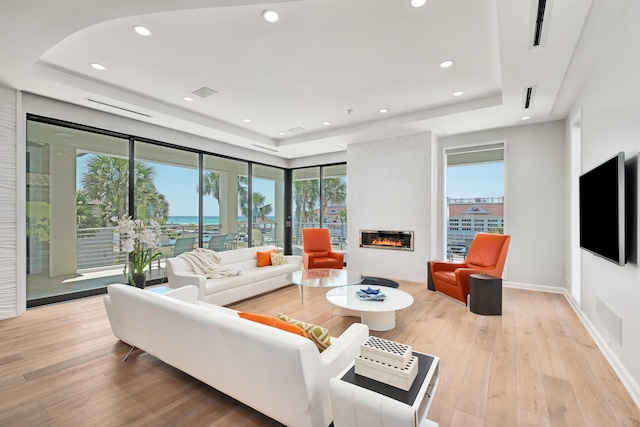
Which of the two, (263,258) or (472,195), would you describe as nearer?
(263,258)

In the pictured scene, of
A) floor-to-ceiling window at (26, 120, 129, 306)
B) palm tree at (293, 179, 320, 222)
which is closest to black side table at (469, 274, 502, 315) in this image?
palm tree at (293, 179, 320, 222)

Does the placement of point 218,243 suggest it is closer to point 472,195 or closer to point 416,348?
point 416,348

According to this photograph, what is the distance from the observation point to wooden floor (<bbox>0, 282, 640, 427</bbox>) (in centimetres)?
184

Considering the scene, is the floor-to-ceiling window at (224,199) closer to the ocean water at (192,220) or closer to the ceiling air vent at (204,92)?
the ocean water at (192,220)

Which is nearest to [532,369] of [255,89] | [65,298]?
[255,89]

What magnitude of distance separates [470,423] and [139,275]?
12.1 ft

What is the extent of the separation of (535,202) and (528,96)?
1973 mm

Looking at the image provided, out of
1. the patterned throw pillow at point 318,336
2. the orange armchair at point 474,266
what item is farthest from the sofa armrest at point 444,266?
the patterned throw pillow at point 318,336

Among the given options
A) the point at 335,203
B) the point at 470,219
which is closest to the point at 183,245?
the point at 335,203

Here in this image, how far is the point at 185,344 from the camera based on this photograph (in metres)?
1.96

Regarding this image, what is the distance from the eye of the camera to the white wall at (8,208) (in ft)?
11.3

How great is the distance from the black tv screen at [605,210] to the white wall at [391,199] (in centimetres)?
241

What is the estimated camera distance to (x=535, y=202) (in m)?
4.82

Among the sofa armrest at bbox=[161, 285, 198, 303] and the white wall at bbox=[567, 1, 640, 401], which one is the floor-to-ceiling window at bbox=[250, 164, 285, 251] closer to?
the sofa armrest at bbox=[161, 285, 198, 303]
